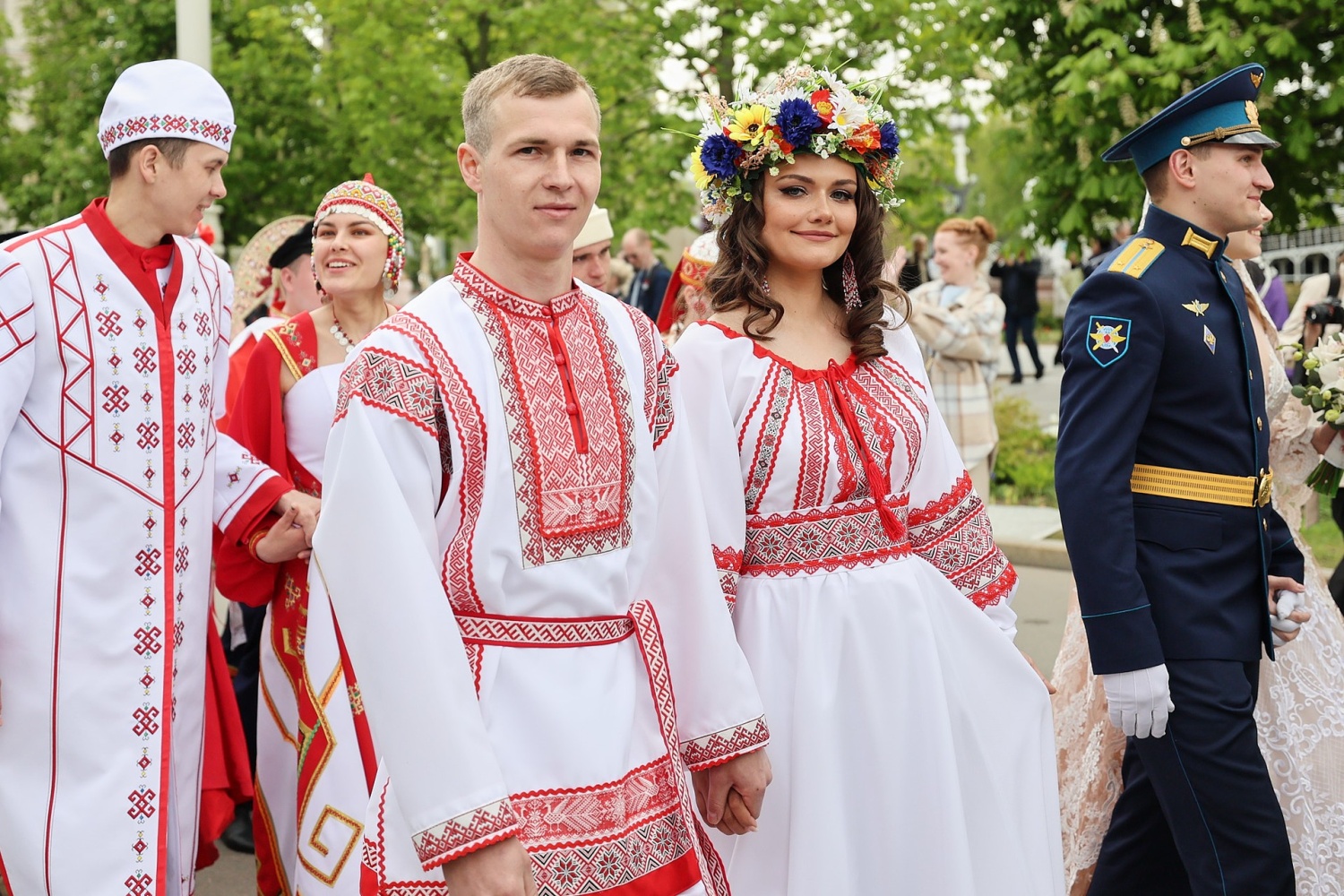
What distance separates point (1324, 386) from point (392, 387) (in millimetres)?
2976

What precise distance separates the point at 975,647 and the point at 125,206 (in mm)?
2405

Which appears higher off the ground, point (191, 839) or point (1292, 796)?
point (191, 839)

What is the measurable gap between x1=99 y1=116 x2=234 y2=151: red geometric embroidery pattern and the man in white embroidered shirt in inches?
51.0

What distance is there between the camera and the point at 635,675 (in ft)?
9.33

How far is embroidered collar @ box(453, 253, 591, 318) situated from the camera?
2812 millimetres

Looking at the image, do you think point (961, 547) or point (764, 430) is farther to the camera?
point (961, 547)

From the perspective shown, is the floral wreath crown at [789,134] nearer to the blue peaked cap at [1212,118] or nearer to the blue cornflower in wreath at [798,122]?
the blue cornflower in wreath at [798,122]

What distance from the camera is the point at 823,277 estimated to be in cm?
377

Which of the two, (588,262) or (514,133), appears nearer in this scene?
(514,133)

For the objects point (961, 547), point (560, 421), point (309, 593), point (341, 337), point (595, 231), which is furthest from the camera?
point (595, 231)

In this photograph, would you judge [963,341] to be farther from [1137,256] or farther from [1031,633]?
[1137,256]

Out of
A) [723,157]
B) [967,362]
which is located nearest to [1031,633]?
[967,362]

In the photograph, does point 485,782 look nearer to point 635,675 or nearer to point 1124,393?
point 635,675

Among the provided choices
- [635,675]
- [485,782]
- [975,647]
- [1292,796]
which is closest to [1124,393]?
[975,647]
